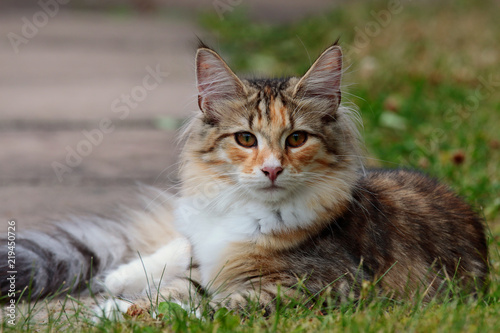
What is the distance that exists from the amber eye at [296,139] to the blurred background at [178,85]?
489mm

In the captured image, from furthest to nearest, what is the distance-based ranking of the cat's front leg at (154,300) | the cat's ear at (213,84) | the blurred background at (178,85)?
the blurred background at (178,85) → the cat's ear at (213,84) → the cat's front leg at (154,300)

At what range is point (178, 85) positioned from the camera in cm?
702

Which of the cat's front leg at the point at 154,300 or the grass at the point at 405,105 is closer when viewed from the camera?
the grass at the point at 405,105

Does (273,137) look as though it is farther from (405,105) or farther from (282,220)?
(405,105)

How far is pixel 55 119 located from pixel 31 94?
0.97m

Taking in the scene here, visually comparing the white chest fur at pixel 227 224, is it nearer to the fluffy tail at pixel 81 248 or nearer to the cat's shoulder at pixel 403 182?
the fluffy tail at pixel 81 248

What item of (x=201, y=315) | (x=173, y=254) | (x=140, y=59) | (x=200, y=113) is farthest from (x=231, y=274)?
(x=140, y=59)

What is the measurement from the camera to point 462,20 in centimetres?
891

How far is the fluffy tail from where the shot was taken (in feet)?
9.13

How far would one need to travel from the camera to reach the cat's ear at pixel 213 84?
273cm

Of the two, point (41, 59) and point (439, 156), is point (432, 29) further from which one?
point (41, 59)

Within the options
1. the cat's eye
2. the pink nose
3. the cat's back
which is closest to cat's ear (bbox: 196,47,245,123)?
the cat's eye

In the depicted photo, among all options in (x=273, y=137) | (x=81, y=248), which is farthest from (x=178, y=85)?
(x=273, y=137)

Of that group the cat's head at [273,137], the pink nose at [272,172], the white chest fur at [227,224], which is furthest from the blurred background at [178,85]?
the pink nose at [272,172]
